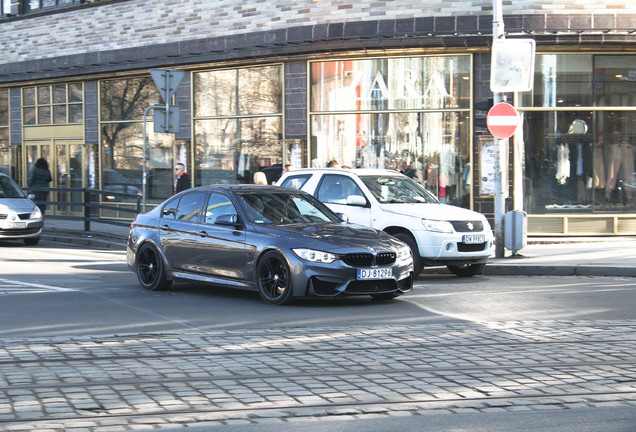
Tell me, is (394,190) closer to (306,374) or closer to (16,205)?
(306,374)

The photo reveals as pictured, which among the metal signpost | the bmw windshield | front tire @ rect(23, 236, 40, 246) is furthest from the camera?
front tire @ rect(23, 236, 40, 246)

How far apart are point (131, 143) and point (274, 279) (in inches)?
611

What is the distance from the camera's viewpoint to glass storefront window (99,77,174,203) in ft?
80.6

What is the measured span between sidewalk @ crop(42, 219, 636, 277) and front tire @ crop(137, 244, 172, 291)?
192 inches

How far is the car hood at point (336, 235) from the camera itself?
10.5m

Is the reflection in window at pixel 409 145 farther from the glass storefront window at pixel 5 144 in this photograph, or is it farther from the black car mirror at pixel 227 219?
the glass storefront window at pixel 5 144

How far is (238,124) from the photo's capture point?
2283cm

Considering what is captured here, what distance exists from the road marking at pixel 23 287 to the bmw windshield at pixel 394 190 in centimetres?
486

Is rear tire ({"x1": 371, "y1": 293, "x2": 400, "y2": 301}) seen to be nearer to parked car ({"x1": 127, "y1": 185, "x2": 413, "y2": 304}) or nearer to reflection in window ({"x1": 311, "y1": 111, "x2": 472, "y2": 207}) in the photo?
parked car ({"x1": 127, "y1": 185, "x2": 413, "y2": 304})

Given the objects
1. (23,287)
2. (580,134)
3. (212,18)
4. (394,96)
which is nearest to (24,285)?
(23,287)

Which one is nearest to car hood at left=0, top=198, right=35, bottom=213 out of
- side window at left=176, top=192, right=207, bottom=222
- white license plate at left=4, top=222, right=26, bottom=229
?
white license plate at left=4, top=222, right=26, bottom=229

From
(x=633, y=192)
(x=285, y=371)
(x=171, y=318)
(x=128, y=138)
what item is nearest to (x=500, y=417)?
(x=285, y=371)

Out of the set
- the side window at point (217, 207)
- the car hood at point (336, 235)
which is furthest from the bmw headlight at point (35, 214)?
the car hood at point (336, 235)

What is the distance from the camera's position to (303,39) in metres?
21.0
